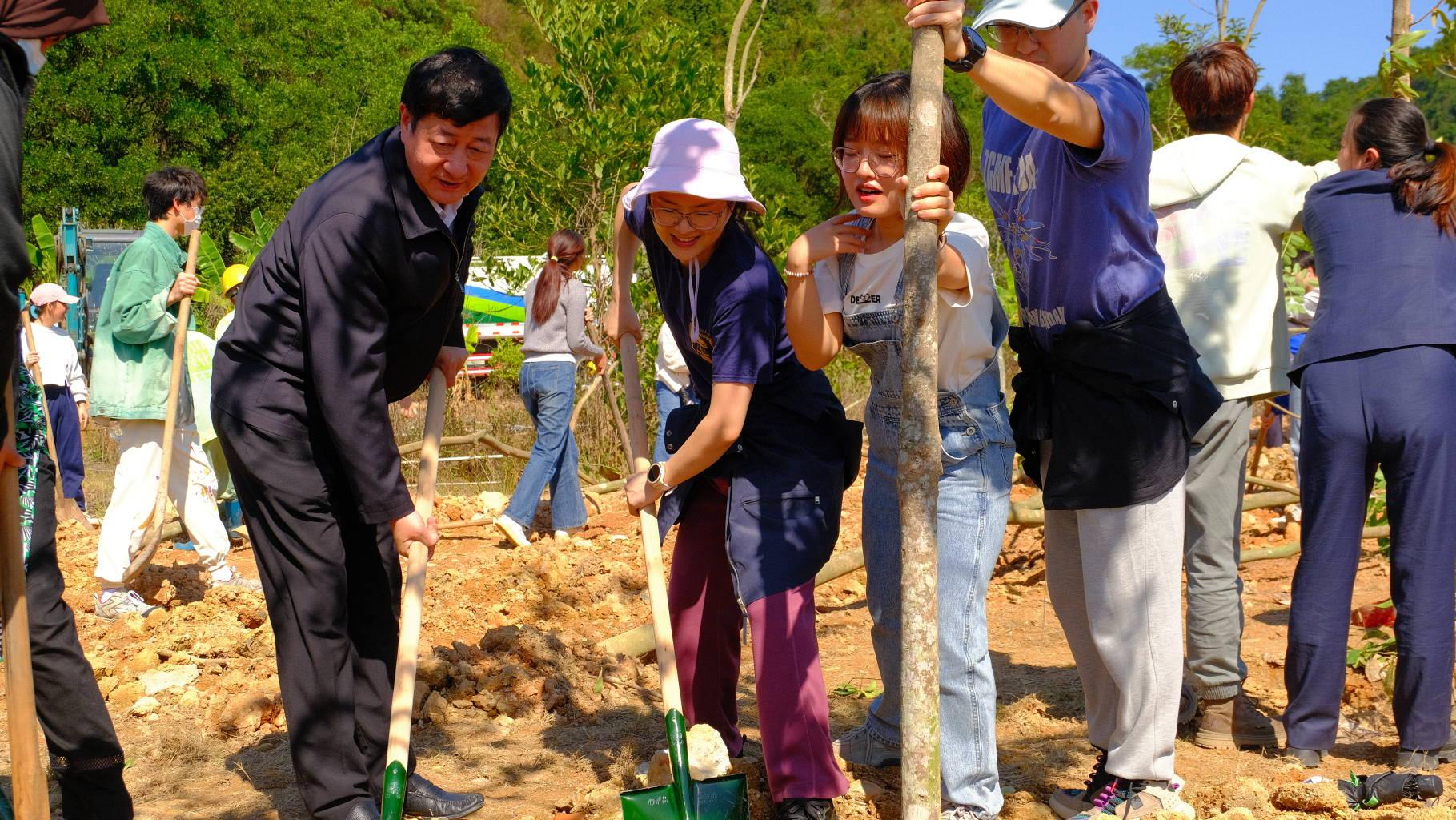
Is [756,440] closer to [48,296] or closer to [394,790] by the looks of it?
[394,790]

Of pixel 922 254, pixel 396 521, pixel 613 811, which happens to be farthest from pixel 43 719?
pixel 922 254

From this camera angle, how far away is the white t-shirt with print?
3.06 metres

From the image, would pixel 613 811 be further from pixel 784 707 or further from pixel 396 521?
pixel 396 521

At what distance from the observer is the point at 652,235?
11.4 ft

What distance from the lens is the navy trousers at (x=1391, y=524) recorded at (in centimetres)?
373

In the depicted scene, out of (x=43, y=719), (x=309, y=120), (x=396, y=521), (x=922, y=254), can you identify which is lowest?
(x=43, y=719)

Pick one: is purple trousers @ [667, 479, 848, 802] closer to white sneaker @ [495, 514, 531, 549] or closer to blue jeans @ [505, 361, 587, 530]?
white sneaker @ [495, 514, 531, 549]

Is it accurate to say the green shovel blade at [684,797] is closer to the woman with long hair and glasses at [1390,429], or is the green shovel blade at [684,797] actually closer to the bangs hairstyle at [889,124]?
the bangs hairstyle at [889,124]

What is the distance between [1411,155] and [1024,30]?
1729mm

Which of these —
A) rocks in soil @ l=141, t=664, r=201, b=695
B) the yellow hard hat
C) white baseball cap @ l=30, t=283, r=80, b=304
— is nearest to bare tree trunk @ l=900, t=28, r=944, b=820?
rocks in soil @ l=141, t=664, r=201, b=695

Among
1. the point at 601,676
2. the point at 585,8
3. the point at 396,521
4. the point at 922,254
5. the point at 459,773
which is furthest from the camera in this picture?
the point at 585,8

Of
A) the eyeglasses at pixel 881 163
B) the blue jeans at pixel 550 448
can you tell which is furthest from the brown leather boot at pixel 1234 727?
the blue jeans at pixel 550 448

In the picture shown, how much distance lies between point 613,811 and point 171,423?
328cm

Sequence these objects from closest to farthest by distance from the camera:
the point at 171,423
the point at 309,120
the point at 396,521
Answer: the point at 396,521 → the point at 171,423 → the point at 309,120
